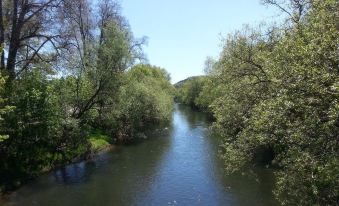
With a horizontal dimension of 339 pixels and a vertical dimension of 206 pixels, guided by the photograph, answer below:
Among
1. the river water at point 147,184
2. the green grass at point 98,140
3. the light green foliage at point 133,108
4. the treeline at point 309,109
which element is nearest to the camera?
the treeline at point 309,109

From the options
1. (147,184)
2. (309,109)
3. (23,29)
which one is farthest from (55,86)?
(309,109)

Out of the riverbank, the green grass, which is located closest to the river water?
the riverbank

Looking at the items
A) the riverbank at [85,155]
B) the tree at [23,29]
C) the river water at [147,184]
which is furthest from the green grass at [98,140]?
the tree at [23,29]

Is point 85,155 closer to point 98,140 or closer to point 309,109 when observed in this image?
point 98,140

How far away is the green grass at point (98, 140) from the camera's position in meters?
41.6

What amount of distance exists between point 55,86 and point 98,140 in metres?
10.9

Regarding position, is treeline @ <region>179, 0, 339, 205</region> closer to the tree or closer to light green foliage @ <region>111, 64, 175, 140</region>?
the tree

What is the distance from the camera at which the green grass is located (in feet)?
137

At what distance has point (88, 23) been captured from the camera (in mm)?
47531

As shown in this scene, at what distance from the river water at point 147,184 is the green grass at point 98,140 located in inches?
62.7

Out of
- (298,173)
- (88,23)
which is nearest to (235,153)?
(298,173)

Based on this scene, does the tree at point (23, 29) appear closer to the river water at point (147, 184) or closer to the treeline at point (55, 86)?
the treeline at point (55, 86)

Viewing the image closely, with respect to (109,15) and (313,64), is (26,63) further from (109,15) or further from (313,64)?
(313,64)

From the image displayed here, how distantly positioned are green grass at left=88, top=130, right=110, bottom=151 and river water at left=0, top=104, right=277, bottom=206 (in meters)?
1.59
